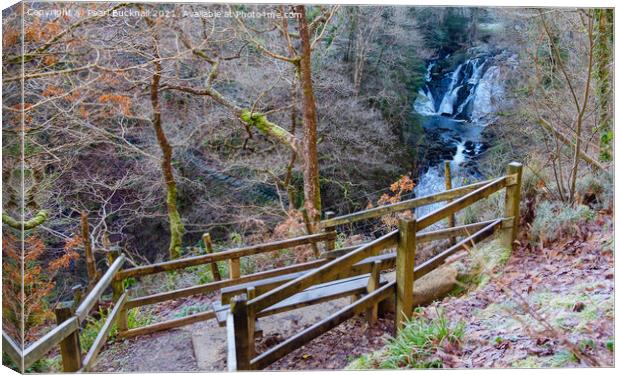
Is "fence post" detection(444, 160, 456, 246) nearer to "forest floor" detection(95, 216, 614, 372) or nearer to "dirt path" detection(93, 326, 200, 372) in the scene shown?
"forest floor" detection(95, 216, 614, 372)

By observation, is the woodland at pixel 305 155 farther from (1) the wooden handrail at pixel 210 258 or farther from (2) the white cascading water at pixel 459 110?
(1) the wooden handrail at pixel 210 258

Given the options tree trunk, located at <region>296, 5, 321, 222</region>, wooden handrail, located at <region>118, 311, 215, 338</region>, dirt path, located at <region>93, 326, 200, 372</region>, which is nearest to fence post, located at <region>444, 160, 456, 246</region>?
tree trunk, located at <region>296, 5, 321, 222</region>

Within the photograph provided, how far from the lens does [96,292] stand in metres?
3.36

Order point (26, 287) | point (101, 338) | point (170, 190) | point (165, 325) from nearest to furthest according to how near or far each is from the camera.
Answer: point (26, 287)
point (101, 338)
point (165, 325)
point (170, 190)

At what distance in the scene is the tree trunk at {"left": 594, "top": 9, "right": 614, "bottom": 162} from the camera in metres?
3.33

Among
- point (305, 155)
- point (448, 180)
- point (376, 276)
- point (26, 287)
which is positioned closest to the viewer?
point (26, 287)

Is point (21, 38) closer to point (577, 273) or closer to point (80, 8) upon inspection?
point (80, 8)

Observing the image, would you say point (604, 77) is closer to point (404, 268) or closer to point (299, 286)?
point (404, 268)

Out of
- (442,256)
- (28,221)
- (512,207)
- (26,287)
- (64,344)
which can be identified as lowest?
(64,344)

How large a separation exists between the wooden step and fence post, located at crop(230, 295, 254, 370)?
0.40m

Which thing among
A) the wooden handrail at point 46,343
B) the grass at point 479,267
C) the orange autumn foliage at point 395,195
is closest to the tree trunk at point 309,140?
the orange autumn foliage at point 395,195

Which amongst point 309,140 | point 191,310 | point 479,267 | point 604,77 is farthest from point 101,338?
point 604,77

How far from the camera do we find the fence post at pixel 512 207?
155 inches

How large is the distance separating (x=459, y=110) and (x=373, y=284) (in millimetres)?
2542
